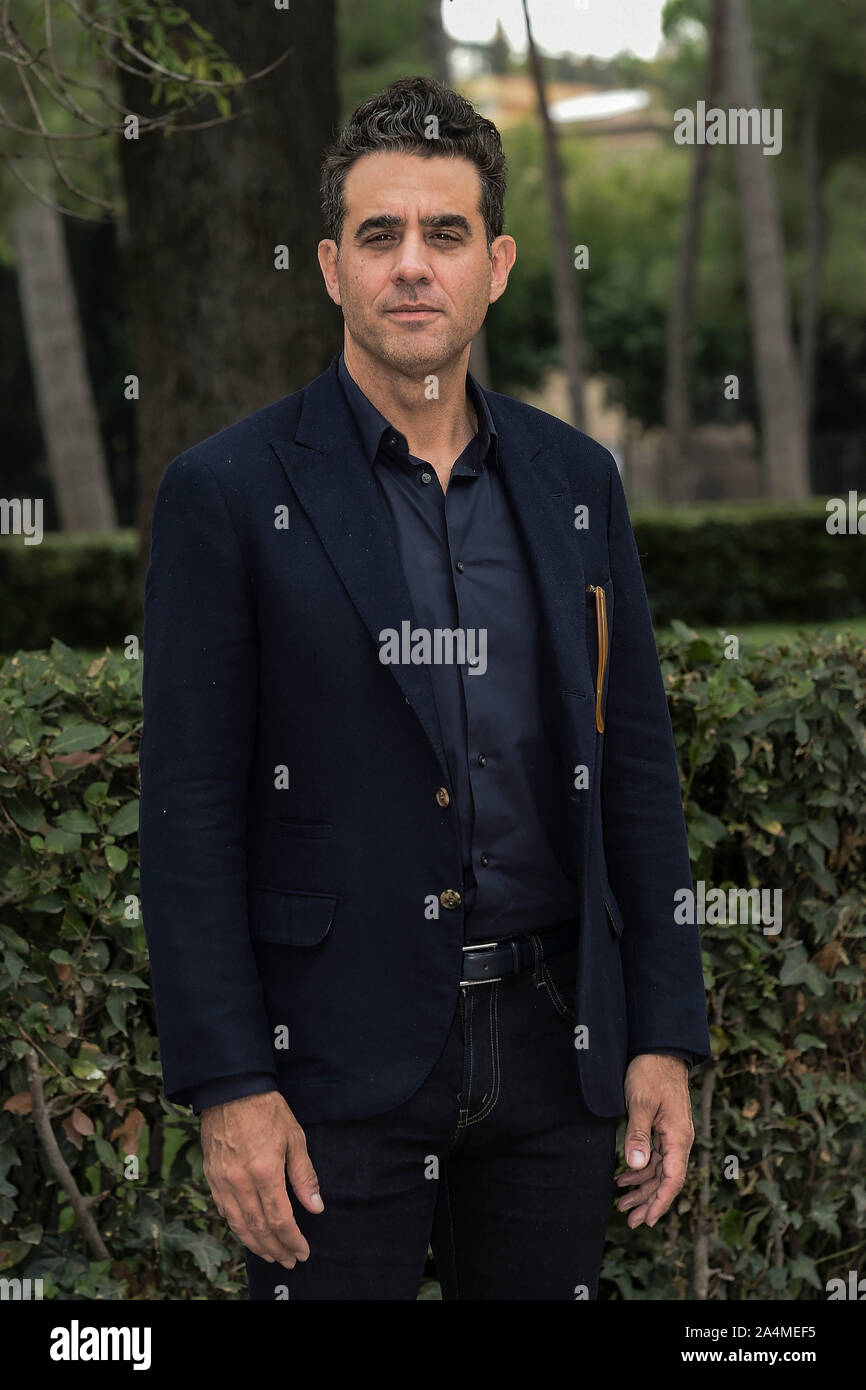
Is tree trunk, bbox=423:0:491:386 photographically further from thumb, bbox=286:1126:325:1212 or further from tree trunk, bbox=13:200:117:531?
thumb, bbox=286:1126:325:1212

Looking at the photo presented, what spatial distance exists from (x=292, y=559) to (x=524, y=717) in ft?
1.45

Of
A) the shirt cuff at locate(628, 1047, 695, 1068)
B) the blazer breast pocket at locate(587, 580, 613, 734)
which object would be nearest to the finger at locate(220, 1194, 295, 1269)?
the shirt cuff at locate(628, 1047, 695, 1068)

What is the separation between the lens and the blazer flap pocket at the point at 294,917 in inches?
94.7

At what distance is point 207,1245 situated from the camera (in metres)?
3.65

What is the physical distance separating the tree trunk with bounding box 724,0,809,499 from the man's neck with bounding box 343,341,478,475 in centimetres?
2003

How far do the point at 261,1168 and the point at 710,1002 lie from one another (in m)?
1.72

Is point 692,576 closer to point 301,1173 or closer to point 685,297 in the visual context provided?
point 685,297

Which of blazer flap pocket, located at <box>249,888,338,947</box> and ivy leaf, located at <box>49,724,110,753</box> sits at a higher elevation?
ivy leaf, located at <box>49,724,110,753</box>

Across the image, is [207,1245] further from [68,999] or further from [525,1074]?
[525,1074]

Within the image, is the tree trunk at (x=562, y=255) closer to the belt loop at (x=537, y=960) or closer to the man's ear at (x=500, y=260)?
the man's ear at (x=500, y=260)

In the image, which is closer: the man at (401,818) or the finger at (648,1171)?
the man at (401,818)

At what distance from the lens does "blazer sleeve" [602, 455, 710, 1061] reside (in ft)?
8.77

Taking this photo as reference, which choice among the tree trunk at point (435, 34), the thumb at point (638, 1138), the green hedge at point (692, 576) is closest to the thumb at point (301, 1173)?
the thumb at point (638, 1138)
